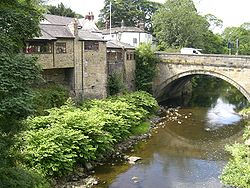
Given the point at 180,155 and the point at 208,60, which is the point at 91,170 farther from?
the point at 208,60

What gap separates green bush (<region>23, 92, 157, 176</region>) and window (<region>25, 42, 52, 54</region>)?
193 inches

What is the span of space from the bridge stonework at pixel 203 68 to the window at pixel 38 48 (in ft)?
64.4

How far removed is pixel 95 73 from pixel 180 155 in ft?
40.6

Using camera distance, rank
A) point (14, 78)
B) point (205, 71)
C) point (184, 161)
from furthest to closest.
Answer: point (205, 71), point (184, 161), point (14, 78)

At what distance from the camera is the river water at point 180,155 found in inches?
862

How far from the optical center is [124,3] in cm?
8838

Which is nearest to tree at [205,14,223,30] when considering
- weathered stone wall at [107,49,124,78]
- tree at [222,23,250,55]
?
tree at [222,23,250,55]

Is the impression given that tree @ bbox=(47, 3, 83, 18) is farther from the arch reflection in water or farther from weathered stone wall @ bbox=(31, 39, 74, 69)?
weathered stone wall @ bbox=(31, 39, 74, 69)

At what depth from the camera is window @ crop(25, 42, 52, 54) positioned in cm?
2730

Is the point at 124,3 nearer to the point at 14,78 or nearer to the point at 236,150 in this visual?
the point at 236,150

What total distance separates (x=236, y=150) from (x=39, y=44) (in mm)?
17564

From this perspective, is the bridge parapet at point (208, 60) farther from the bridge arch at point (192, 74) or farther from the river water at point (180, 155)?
the river water at point (180, 155)

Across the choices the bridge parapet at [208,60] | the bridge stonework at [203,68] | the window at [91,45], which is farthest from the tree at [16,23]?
the bridge stonework at [203,68]

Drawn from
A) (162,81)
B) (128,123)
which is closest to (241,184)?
(128,123)
